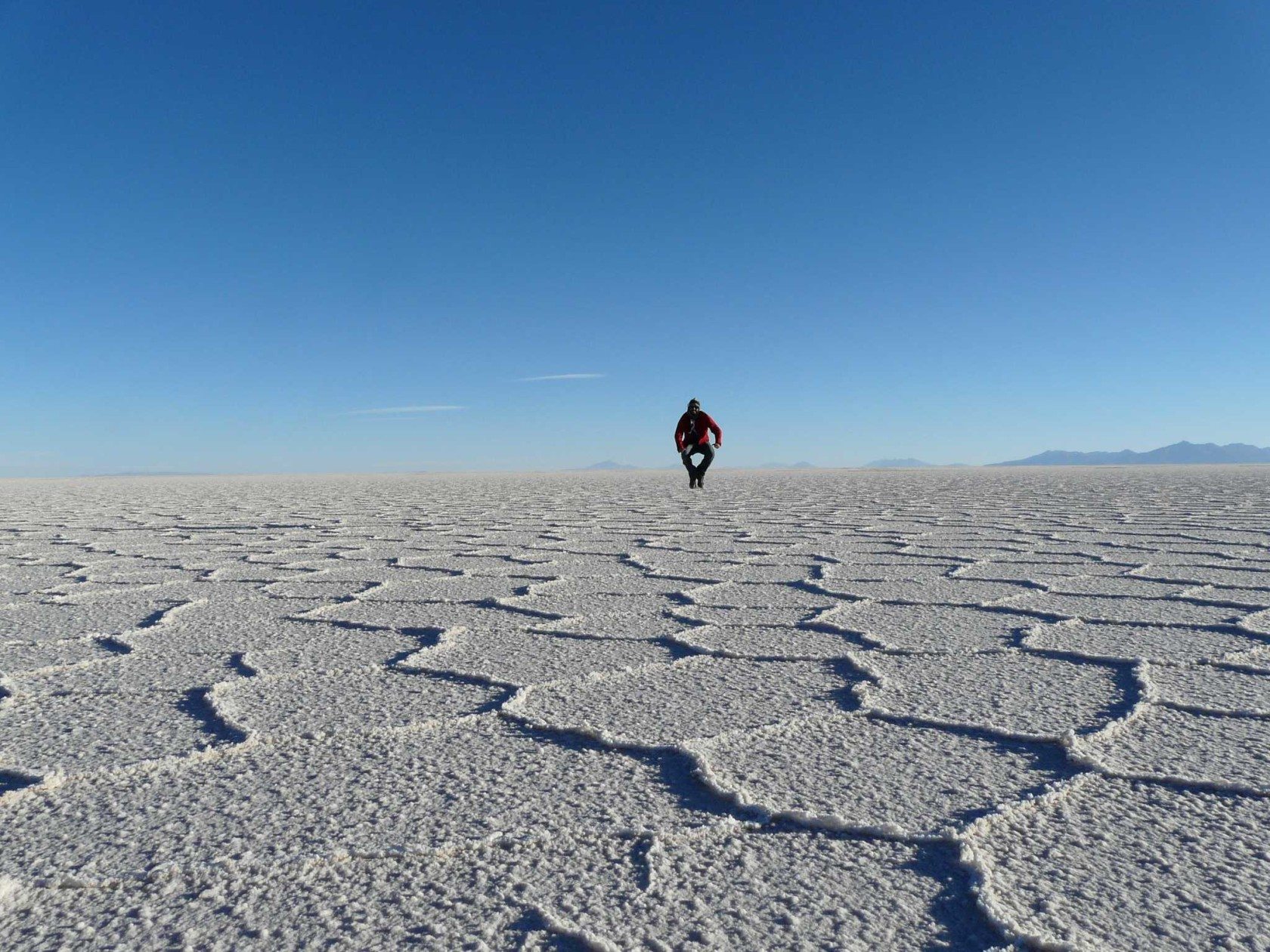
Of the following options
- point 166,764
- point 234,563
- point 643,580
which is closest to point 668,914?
point 166,764

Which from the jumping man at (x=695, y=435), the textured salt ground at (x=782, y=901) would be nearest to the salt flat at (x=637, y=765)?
the textured salt ground at (x=782, y=901)

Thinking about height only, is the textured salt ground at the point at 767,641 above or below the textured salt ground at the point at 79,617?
below

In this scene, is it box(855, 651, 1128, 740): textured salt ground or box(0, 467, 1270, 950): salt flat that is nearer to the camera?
box(0, 467, 1270, 950): salt flat

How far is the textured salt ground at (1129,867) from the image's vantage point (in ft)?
2.60

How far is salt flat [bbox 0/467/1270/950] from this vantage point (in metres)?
0.83

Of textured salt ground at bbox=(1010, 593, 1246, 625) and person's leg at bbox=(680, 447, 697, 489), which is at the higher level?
person's leg at bbox=(680, 447, 697, 489)

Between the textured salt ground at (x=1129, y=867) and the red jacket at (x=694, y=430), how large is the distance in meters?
8.20

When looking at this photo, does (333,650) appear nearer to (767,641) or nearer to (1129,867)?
(767,641)

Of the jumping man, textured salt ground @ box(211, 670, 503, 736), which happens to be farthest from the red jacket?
textured salt ground @ box(211, 670, 503, 736)

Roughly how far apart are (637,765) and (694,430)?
8.35 metres

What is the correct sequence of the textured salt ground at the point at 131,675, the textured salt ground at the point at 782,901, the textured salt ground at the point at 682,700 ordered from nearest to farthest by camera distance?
the textured salt ground at the point at 782,901 → the textured salt ground at the point at 682,700 → the textured salt ground at the point at 131,675

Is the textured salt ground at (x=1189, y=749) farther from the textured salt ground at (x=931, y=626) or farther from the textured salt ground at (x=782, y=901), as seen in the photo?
the textured salt ground at (x=931, y=626)

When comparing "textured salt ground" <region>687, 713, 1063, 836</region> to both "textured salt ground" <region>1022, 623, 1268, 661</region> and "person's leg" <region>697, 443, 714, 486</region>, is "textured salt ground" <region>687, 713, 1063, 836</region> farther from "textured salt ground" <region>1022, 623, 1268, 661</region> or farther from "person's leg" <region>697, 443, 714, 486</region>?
"person's leg" <region>697, 443, 714, 486</region>

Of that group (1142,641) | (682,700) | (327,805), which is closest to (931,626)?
(1142,641)
